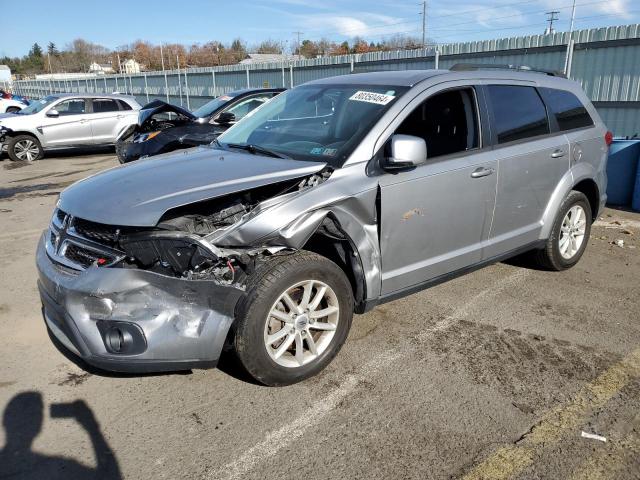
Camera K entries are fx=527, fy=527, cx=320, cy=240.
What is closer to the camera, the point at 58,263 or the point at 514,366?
the point at 58,263

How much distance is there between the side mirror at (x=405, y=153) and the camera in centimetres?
331

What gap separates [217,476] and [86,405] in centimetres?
103

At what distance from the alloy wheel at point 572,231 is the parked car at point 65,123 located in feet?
41.3

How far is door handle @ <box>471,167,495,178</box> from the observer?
3857 mm

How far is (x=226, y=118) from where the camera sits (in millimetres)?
9508

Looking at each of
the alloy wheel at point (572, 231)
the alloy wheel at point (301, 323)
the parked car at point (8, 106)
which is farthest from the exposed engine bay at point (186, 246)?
the parked car at point (8, 106)

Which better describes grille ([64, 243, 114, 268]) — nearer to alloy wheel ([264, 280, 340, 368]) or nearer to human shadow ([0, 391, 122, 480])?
human shadow ([0, 391, 122, 480])

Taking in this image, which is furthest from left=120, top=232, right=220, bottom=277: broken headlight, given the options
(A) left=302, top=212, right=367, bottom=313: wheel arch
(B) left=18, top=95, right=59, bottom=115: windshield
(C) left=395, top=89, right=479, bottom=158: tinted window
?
(B) left=18, top=95, right=59, bottom=115: windshield

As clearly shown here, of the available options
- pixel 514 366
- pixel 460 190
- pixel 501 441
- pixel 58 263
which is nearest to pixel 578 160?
pixel 460 190

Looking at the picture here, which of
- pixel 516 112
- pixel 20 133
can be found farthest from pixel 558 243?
pixel 20 133

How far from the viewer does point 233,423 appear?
2.87 m

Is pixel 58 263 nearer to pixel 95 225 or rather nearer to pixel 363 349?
pixel 95 225

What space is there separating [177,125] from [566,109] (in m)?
6.78

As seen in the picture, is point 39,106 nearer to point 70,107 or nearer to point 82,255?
point 70,107
